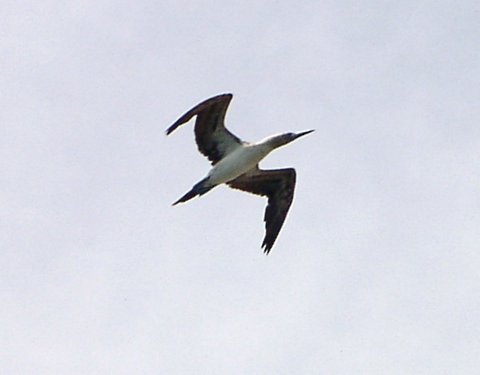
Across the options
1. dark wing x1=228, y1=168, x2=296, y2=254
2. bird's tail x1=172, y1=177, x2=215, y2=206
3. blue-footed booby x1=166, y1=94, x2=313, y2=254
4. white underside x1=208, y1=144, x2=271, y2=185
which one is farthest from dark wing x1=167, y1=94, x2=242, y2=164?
dark wing x1=228, y1=168, x2=296, y2=254

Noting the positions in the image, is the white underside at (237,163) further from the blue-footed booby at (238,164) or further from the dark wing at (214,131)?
the dark wing at (214,131)

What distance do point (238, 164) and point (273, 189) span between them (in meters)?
1.93

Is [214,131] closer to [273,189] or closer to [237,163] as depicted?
[237,163]

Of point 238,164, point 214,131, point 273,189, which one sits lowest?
point 273,189

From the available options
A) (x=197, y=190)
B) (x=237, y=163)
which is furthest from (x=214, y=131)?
(x=197, y=190)

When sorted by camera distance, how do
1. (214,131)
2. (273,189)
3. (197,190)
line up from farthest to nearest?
(273,189) < (214,131) < (197,190)

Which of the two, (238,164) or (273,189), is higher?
(238,164)

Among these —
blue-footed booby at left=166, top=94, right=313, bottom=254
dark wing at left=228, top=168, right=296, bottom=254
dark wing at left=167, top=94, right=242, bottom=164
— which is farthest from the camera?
dark wing at left=228, top=168, right=296, bottom=254

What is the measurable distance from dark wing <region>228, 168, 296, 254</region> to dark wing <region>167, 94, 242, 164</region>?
1.11 meters

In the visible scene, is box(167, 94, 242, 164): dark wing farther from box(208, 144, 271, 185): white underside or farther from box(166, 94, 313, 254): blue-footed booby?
box(208, 144, 271, 185): white underside

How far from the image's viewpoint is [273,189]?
93.8 feet

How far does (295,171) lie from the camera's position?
93.4 ft

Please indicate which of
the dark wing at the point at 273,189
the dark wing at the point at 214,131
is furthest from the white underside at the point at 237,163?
the dark wing at the point at 273,189

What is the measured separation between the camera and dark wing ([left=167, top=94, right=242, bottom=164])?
26500mm
